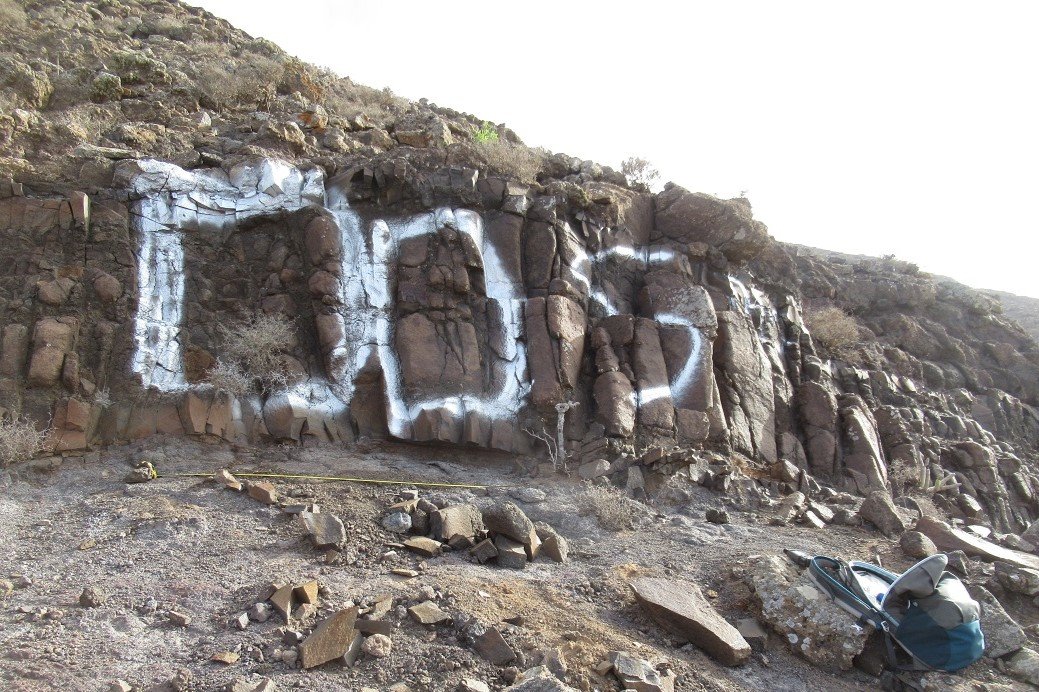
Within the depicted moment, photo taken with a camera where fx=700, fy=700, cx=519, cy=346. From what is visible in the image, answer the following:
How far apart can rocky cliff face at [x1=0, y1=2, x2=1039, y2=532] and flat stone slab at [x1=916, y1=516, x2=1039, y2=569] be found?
203 centimetres

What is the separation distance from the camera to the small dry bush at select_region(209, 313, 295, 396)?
27.3 ft

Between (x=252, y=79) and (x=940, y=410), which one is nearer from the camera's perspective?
(x=252, y=79)

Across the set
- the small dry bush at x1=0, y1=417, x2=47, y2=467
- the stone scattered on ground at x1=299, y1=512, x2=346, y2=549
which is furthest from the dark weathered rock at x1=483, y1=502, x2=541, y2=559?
the small dry bush at x1=0, y1=417, x2=47, y2=467

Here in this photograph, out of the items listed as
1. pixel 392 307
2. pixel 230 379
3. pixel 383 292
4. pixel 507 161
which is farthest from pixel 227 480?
pixel 507 161

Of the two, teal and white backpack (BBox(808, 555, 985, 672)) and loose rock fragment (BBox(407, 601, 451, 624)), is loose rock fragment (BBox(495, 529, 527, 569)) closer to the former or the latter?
loose rock fragment (BBox(407, 601, 451, 624))

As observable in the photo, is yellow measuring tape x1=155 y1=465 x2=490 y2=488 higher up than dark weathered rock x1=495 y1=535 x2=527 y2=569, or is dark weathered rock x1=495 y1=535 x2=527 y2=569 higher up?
yellow measuring tape x1=155 y1=465 x2=490 y2=488

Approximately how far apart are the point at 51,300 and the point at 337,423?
3.50 meters

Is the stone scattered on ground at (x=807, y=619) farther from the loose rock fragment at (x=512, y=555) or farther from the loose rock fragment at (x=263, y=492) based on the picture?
the loose rock fragment at (x=263, y=492)

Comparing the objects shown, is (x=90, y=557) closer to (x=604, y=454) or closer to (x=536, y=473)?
(x=536, y=473)

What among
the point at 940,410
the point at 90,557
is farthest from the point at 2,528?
the point at 940,410

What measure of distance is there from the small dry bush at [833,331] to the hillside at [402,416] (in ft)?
0.21

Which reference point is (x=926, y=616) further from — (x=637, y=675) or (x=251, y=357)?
(x=251, y=357)

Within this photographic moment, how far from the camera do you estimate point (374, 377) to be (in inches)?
356

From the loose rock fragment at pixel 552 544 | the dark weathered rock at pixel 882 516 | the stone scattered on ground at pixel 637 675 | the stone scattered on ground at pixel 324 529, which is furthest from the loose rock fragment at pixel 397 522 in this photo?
the dark weathered rock at pixel 882 516
